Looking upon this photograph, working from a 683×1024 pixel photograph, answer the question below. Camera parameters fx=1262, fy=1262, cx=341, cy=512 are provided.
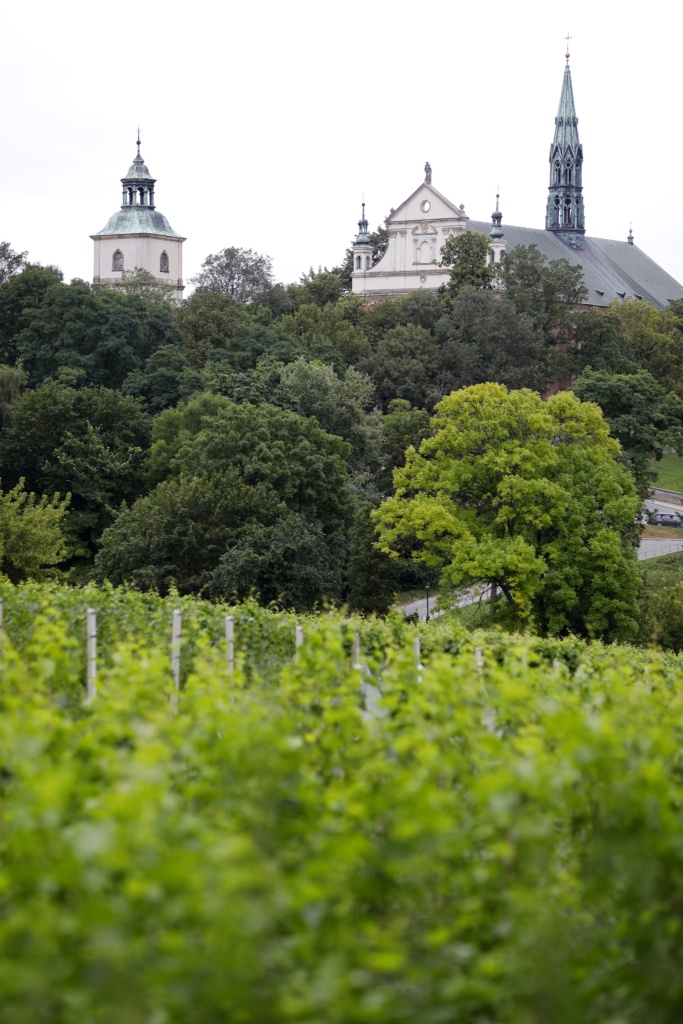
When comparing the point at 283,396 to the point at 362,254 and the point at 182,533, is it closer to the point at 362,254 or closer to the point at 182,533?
the point at 182,533

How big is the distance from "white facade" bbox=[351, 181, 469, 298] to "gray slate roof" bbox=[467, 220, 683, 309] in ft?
12.6

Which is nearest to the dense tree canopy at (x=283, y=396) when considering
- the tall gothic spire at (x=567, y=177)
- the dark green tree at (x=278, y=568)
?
the dark green tree at (x=278, y=568)

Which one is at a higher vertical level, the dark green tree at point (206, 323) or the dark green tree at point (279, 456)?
the dark green tree at point (206, 323)

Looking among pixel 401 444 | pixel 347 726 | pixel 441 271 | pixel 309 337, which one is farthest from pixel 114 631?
pixel 441 271

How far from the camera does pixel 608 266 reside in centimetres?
9050

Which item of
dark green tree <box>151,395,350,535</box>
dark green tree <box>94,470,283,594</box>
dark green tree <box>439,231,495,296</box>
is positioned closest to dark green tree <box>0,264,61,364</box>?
dark green tree <box>439,231,495,296</box>

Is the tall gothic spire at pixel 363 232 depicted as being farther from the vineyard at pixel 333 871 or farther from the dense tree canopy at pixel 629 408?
the vineyard at pixel 333 871

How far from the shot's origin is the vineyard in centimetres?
405

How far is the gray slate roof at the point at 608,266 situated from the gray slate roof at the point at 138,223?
88.4ft

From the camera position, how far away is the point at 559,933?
15.2 ft

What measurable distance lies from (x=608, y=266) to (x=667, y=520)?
134 feet

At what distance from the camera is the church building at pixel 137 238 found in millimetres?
97500

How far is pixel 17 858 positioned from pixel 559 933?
2.34 meters

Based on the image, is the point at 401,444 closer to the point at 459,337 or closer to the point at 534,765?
the point at 459,337
